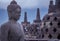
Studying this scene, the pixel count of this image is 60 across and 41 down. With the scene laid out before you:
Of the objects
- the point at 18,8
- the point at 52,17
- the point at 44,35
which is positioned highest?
the point at 18,8

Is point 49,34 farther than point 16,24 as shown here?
Yes

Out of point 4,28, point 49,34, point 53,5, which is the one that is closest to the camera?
point 4,28

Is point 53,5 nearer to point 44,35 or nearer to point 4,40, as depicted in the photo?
point 44,35

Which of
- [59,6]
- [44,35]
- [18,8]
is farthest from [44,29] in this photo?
[18,8]

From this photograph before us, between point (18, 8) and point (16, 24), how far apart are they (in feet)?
1.21

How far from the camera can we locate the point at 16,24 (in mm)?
5602

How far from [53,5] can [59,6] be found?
212 centimetres

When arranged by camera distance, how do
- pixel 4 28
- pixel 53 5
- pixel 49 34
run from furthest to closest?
pixel 53 5 < pixel 49 34 < pixel 4 28

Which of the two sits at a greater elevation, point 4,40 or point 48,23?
point 4,40

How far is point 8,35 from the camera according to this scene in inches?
216

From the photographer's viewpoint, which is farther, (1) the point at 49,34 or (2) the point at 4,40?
(1) the point at 49,34

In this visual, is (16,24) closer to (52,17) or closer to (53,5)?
(52,17)

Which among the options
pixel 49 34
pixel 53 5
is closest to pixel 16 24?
pixel 49 34

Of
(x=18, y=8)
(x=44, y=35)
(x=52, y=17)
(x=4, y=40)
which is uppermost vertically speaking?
(x=18, y=8)
